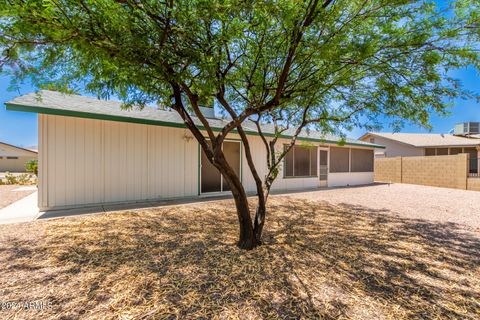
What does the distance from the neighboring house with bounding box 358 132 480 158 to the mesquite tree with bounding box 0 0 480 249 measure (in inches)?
697

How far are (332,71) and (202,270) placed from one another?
375 cm

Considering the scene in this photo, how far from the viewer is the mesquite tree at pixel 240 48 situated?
274 centimetres

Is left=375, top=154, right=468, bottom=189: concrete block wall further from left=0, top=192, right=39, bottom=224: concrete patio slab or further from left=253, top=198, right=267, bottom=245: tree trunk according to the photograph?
left=0, top=192, right=39, bottom=224: concrete patio slab

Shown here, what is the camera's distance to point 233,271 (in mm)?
2865

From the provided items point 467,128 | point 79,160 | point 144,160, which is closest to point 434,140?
point 467,128

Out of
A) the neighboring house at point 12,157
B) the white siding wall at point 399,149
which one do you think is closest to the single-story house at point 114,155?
the white siding wall at point 399,149

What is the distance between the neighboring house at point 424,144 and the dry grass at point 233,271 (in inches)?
673

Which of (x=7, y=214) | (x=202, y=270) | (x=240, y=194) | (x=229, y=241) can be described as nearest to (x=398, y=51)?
(x=240, y=194)

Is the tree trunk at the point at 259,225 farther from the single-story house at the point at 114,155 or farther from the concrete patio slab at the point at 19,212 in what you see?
the concrete patio slab at the point at 19,212

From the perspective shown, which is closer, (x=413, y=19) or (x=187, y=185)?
(x=413, y=19)

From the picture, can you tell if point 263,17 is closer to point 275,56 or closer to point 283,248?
point 275,56

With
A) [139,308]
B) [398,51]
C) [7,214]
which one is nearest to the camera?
[139,308]

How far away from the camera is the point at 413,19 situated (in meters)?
3.38

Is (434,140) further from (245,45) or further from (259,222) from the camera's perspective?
(259,222)
